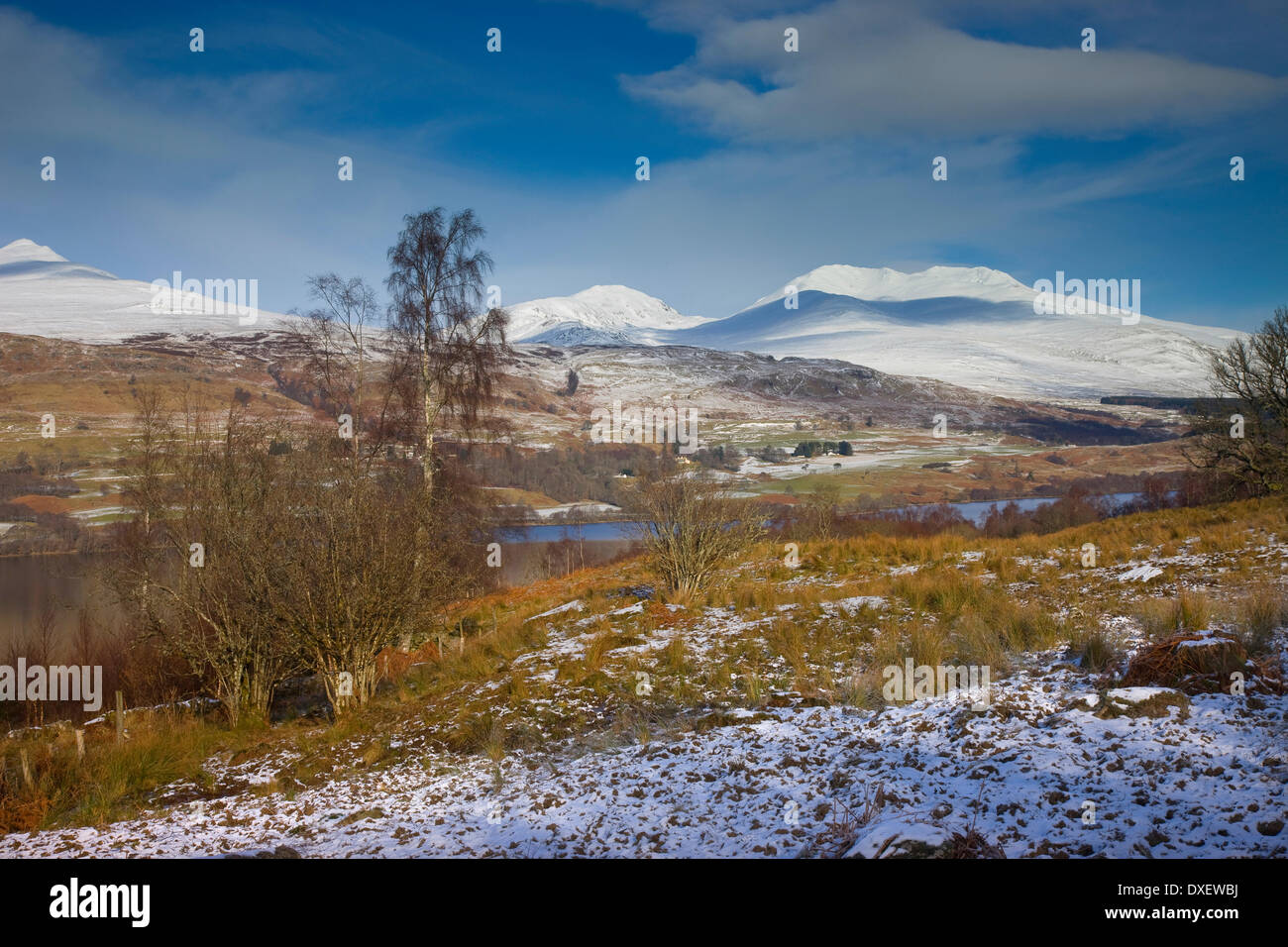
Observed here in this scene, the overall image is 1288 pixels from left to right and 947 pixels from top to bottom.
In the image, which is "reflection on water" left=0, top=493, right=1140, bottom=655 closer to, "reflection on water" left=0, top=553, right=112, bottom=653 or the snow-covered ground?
"reflection on water" left=0, top=553, right=112, bottom=653

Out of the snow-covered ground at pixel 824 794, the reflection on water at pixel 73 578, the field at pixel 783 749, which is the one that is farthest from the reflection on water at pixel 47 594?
the snow-covered ground at pixel 824 794

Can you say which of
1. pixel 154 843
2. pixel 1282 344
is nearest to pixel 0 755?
pixel 154 843

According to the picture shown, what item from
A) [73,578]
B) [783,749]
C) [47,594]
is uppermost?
[783,749]

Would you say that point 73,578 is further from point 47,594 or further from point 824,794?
point 824,794

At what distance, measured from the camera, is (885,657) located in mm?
8820

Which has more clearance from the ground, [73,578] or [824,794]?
[824,794]

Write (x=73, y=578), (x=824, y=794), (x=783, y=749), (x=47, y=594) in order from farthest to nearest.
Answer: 1. (x=47, y=594)
2. (x=73, y=578)
3. (x=783, y=749)
4. (x=824, y=794)

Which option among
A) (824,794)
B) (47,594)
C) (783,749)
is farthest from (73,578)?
(824,794)

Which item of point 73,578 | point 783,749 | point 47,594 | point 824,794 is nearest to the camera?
point 824,794

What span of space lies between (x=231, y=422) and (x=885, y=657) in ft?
51.4

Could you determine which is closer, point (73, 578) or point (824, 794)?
point (824, 794)

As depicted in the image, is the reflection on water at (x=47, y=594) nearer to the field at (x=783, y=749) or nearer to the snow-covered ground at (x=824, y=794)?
the field at (x=783, y=749)

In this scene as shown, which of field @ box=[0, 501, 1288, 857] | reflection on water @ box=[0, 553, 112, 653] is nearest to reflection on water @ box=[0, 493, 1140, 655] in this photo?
reflection on water @ box=[0, 553, 112, 653]
